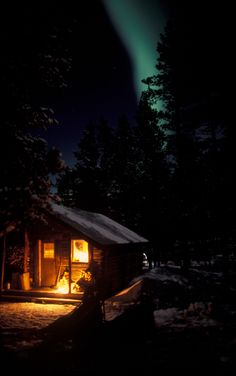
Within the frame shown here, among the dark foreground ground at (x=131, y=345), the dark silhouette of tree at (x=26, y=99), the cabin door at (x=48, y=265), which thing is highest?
the dark silhouette of tree at (x=26, y=99)

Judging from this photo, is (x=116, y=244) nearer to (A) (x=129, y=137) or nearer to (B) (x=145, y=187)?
(B) (x=145, y=187)

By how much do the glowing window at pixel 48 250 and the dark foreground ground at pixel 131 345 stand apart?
8.41m

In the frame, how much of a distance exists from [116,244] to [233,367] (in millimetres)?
9756

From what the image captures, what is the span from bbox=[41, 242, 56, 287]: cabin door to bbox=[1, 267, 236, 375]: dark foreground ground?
804cm

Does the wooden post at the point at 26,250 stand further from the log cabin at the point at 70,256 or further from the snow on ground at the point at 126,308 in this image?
the snow on ground at the point at 126,308

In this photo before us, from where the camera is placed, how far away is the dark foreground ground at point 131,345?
6.92 m

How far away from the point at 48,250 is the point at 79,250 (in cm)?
193

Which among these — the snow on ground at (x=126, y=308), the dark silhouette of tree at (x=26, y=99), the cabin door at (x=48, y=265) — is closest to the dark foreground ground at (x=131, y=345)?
the snow on ground at (x=126, y=308)

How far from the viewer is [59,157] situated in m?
12.6

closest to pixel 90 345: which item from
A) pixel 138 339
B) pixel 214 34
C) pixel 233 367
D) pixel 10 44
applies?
pixel 138 339

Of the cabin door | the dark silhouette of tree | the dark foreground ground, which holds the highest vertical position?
the dark silhouette of tree

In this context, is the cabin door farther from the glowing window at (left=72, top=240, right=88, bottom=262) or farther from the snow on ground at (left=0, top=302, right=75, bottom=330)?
the snow on ground at (left=0, top=302, right=75, bottom=330)

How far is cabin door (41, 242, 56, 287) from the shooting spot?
18000 millimetres

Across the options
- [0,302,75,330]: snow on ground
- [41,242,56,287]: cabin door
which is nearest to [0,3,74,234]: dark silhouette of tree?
[0,302,75,330]: snow on ground
